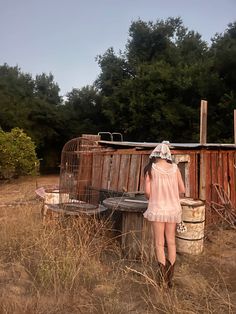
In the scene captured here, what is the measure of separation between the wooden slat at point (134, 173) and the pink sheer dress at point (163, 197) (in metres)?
3.58

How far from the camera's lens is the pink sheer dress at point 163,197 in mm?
4562

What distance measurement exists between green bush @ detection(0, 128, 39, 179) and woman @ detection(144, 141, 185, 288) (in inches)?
473

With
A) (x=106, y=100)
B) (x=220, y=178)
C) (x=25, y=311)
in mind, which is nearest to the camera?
(x=25, y=311)

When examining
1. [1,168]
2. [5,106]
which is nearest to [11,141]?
[1,168]

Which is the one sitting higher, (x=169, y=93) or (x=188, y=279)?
(x=169, y=93)

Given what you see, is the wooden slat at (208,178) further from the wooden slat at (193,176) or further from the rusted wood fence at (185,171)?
the wooden slat at (193,176)

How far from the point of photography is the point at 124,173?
8.65 metres

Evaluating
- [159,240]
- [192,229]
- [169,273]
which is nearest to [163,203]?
[159,240]

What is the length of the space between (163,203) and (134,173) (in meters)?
3.78

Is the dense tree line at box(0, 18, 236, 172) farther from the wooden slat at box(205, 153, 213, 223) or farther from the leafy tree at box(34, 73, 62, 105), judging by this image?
the wooden slat at box(205, 153, 213, 223)

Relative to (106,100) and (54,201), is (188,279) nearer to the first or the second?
(54,201)

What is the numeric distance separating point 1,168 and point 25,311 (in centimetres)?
1322

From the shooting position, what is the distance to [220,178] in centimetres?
855

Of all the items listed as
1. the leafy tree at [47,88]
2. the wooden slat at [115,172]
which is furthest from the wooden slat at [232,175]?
the leafy tree at [47,88]
